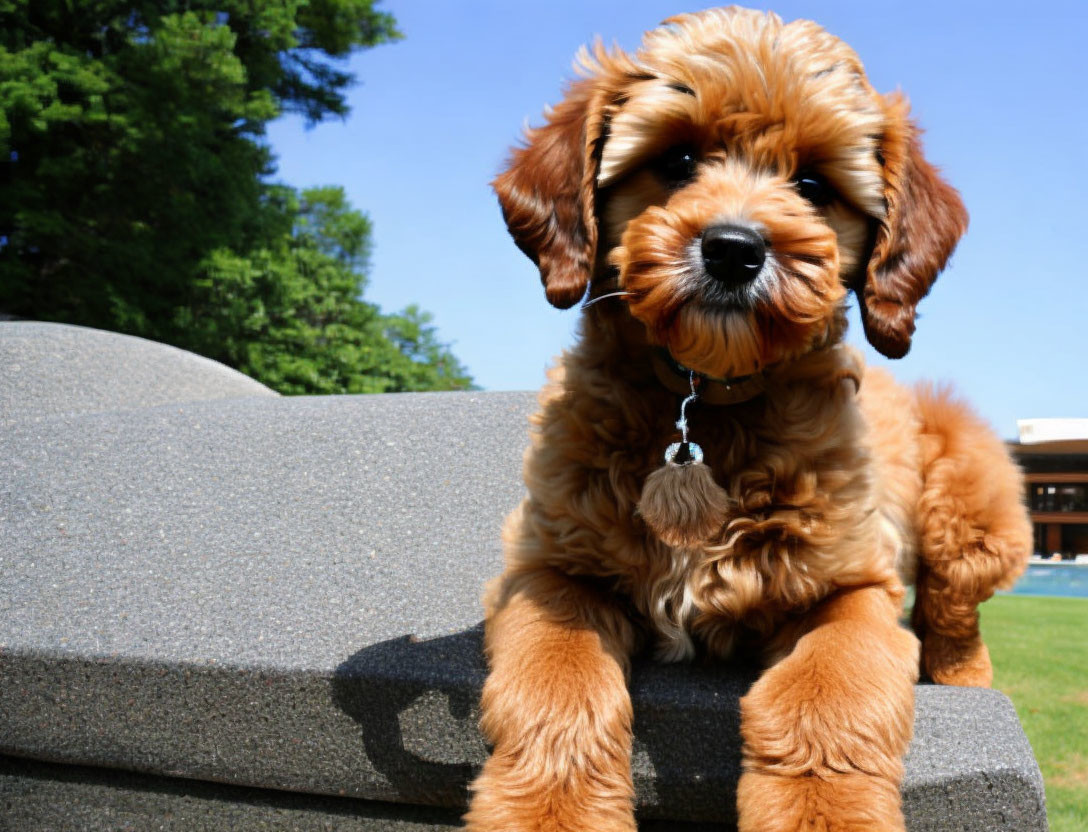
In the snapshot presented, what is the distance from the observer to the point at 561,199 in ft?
7.93

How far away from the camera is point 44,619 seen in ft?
11.4

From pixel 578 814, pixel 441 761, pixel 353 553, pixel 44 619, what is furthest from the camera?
pixel 353 553

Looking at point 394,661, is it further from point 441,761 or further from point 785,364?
point 785,364

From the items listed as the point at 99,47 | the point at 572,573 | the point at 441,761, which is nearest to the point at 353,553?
the point at 441,761

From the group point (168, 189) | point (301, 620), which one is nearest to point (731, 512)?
point (301, 620)

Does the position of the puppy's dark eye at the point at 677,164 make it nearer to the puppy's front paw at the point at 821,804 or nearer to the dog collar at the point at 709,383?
the dog collar at the point at 709,383

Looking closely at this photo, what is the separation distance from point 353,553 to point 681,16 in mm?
2558

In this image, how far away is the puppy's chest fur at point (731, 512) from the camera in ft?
7.68

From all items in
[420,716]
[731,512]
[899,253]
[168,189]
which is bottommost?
[420,716]

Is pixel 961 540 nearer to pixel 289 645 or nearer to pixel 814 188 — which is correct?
pixel 814 188

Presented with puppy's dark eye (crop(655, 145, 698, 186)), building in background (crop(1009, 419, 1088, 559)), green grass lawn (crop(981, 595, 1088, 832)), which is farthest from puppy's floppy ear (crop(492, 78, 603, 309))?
building in background (crop(1009, 419, 1088, 559))

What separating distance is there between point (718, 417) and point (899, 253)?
0.66 m

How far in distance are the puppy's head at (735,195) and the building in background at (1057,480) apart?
41.8 feet

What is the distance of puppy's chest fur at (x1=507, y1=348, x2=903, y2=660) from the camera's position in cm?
234
